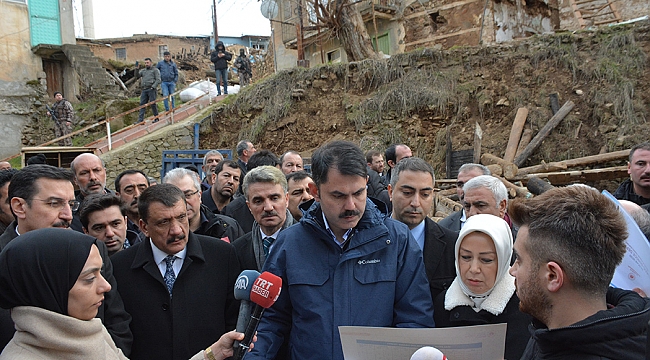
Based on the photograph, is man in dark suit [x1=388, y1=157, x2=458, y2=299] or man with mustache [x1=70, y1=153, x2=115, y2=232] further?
man with mustache [x1=70, y1=153, x2=115, y2=232]

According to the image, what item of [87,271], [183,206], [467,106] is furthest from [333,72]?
[87,271]

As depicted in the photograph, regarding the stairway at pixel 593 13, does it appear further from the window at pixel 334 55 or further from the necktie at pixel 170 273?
the necktie at pixel 170 273

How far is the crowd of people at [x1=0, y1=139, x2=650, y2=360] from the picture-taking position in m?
1.71

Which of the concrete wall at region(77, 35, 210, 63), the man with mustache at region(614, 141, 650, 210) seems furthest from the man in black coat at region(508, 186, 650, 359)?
the concrete wall at region(77, 35, 210, 63)

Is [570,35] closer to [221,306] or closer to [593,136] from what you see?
[593,136]

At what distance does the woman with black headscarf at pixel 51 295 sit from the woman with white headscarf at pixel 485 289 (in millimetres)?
1194

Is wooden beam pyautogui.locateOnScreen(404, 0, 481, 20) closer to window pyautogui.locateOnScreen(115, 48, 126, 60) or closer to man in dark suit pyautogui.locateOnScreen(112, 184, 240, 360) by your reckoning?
man in dark suit pyautogui.locateOnScreen(112, 184, 240, 360)

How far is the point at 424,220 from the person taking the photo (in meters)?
3.57

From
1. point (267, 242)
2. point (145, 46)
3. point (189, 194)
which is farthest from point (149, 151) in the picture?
point (145, 46)

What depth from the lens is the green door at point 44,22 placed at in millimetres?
20312

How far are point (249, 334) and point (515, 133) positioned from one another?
12.4 m

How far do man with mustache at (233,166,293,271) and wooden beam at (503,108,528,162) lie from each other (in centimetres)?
1018

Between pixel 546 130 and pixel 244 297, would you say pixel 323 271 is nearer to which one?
pixel 244 297

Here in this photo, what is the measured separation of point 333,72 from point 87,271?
1449 centimetres
